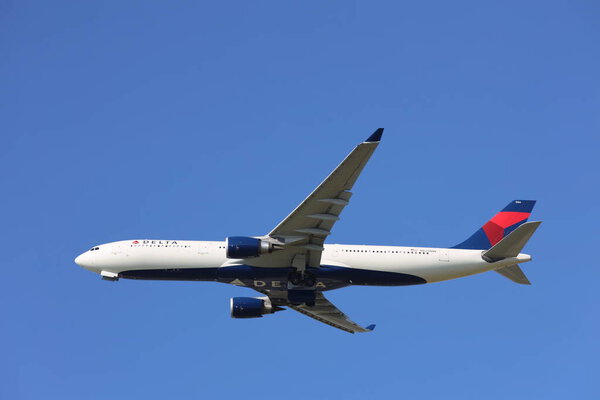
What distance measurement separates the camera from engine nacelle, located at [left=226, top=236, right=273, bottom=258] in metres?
51.6

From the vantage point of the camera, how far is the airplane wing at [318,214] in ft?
151

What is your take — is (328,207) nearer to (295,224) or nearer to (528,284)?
(295,224)

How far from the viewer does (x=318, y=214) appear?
5056cm

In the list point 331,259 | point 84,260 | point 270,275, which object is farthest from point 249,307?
point 84,260

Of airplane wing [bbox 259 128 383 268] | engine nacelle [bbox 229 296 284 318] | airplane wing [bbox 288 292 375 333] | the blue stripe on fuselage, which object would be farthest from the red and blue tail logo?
engine nacelle [bbox 229 296 284 318]

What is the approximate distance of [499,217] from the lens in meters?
59.9

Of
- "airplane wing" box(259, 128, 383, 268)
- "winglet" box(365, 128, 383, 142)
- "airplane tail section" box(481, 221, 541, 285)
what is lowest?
"airplane tail section" box(481, 221, 541, 285)

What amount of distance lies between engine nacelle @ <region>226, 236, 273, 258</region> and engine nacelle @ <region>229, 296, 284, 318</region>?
29.6 ft

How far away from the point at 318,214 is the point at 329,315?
1448 centimetres

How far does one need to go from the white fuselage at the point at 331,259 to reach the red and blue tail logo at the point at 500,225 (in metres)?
2.31

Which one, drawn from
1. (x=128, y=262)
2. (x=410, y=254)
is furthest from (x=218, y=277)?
(x=410, y=254)

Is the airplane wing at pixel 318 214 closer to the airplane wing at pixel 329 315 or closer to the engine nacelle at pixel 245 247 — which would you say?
the engine nacelle at pixel 245 247

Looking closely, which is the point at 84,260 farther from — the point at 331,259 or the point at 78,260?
the point at 331,259

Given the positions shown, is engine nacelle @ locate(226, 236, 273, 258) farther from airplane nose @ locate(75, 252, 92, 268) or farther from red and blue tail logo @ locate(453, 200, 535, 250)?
red and blue tail logo @ locate(453, 200, 535, 250)
